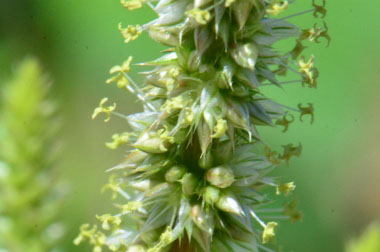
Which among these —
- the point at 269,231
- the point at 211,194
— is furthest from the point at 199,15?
the point at 269,231

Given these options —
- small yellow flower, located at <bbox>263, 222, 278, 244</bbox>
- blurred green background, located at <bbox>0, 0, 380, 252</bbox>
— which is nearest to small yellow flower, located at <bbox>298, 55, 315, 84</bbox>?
small yellow flower, located at <bbox>263, 222, 278, 244</bbox>

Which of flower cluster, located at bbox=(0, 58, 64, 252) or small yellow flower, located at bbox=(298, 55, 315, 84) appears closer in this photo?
flower cluster, located at bbox=(0, 58, 64, 252)

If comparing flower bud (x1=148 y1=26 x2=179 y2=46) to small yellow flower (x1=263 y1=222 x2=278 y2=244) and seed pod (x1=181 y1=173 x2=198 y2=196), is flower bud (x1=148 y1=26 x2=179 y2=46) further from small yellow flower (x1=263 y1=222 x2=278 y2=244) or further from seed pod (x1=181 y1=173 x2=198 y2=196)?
small yellow flower (x1=263 y1=222 x2=278 y2=244)

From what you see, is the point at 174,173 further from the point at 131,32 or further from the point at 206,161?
the point at 131,32

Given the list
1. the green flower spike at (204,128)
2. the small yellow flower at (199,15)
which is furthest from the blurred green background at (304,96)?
the small yellow flower at (199,15)

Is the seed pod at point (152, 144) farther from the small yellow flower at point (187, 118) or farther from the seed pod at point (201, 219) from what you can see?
the seed pod at point (201, 219)

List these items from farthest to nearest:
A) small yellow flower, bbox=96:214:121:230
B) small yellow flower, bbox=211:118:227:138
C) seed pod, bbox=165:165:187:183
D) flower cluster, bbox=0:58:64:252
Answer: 1. small yellow flower, bbox=96:214:121:230
2. seed pod, bbox=165:165:187:183
3. small yellow flower, bbox=211:118:227:138
4. flower cluster, bbox=0:58:64:252
